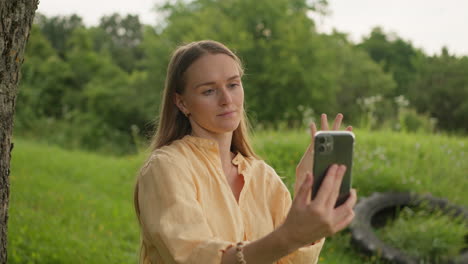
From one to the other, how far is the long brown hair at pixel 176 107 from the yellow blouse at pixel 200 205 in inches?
4.6

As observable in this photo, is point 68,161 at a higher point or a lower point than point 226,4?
lower

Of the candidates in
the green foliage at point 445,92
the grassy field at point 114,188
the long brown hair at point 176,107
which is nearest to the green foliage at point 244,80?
the green foliage at point 445,92

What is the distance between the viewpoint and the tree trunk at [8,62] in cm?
207

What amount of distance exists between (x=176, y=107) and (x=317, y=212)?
1.06 metres

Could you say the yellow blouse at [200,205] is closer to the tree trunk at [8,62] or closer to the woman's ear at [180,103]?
the woman's ear at [180,103]

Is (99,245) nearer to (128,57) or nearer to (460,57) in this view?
(460,57)

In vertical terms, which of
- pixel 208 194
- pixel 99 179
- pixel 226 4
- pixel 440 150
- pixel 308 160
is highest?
pixel 226 4

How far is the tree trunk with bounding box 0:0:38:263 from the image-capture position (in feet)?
6.79

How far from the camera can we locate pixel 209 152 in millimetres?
2051

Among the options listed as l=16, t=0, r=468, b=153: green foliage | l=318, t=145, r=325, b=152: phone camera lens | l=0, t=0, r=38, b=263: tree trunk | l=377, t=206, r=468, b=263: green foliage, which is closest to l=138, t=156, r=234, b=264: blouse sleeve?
l=318, t=145, r=325, b=152: phone camera lens

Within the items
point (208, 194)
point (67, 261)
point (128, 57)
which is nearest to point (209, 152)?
point (208, 194)

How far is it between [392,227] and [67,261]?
12.9 ft

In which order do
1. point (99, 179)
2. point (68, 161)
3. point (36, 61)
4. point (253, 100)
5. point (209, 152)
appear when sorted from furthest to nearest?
point (36, 61), point (253, 100), point (68, 161), point (99, 179), point (209, 152)

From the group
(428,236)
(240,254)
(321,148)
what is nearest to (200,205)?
(240,254)
